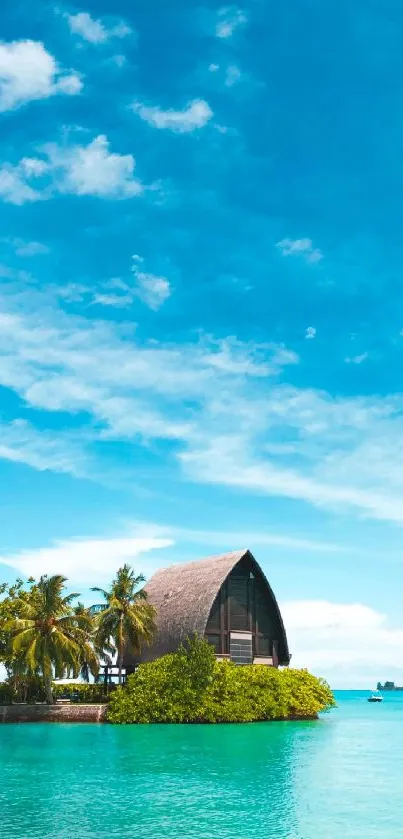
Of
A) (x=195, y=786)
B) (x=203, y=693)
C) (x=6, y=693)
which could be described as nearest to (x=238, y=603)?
(x=203, y=693)

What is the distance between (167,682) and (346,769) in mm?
18887

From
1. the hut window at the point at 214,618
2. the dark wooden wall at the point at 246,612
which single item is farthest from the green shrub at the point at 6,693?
the hut window at the point at 214,618

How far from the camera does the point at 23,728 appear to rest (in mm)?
39812

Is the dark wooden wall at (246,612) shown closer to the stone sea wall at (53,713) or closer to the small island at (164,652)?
the small island at (164,652)

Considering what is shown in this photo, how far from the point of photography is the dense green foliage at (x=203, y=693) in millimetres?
43219

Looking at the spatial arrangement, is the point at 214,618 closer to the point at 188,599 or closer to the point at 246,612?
the point at 188,599

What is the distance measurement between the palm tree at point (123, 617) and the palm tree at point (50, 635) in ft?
7.41

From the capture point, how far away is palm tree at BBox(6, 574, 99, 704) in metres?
42.4

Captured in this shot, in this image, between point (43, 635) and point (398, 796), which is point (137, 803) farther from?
point (43, 635)

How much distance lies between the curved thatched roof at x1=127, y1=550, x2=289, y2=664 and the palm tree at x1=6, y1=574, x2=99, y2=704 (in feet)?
21.1

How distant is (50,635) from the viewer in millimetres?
42781

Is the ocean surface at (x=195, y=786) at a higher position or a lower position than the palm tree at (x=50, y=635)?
lower

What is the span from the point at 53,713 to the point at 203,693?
777 cm

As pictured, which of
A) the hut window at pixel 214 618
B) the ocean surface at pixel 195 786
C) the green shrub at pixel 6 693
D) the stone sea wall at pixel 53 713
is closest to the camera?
the ocean surface at pixel 195 786
